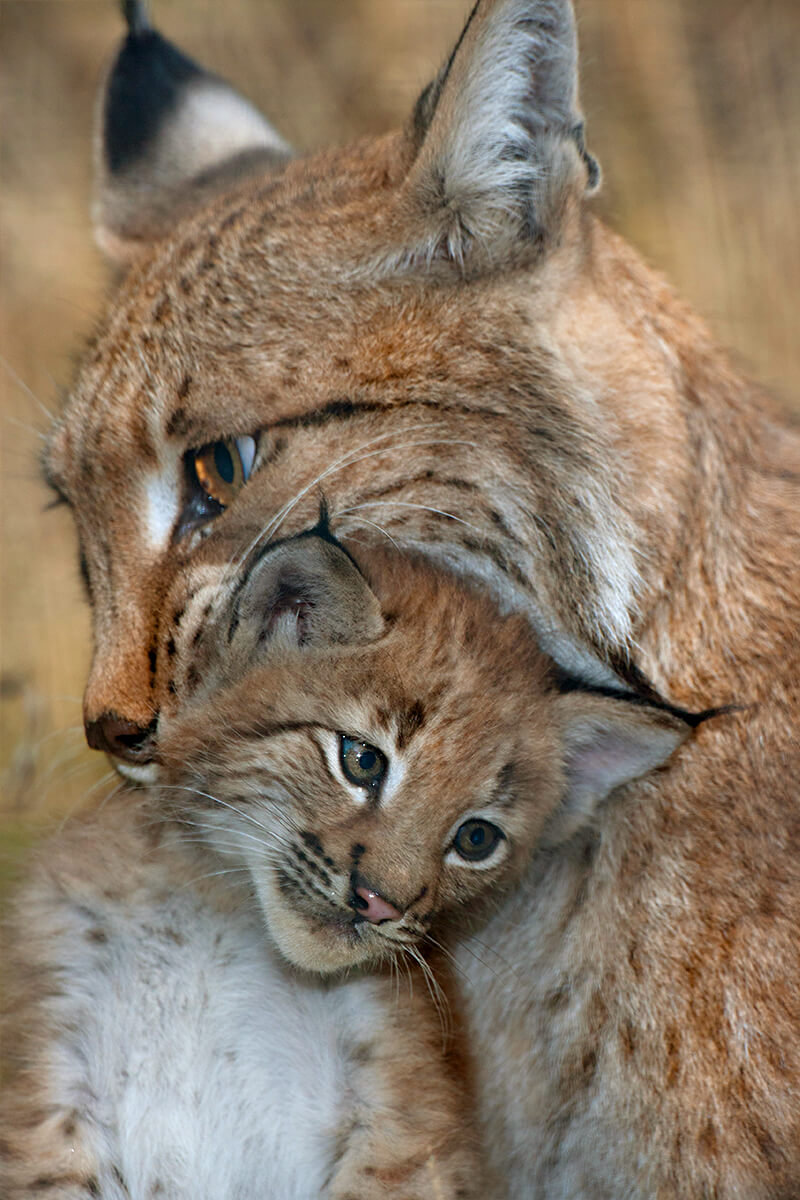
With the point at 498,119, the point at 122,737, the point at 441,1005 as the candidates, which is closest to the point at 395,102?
the point at 498,119

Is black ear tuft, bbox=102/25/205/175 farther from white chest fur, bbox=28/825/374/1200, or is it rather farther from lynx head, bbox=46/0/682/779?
white chest fur, bbox=28/825/374/1200

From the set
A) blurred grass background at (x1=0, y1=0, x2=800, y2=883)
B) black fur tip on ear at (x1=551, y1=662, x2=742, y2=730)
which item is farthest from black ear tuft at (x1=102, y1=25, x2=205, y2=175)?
blurred grass background at (x1=0, y1=0, x2=800, y2=883)

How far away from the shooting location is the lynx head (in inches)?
91.7

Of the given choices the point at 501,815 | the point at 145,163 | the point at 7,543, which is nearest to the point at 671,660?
the point at 501,815

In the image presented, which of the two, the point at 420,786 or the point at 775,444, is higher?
the point at 775,444

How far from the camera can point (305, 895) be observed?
2230 mm

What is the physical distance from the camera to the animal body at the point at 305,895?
7.35 ft

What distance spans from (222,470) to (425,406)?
1.28ft

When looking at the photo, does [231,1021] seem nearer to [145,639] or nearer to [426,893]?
[426,893]

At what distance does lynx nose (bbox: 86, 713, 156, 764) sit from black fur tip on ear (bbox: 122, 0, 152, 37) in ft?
6.38

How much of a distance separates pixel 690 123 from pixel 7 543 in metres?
3.73

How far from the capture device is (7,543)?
5.66 meters

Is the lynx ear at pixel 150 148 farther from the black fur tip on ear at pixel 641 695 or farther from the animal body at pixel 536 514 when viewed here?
the black fur tip on ear at pixel 641 695

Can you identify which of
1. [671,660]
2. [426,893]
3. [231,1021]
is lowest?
[231,1021]
